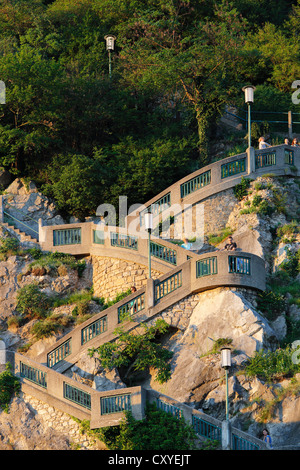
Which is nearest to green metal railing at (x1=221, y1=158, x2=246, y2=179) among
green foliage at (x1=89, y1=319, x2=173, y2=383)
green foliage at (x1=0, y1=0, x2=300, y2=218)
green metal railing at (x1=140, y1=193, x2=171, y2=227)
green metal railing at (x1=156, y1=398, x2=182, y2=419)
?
green metal railing at (x1=140, y1=193, x2=171, y2=227)

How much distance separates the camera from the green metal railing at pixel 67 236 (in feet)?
132

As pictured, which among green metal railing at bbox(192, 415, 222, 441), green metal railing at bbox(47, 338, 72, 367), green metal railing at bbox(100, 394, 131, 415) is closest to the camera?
green metal railing at bbox(192, 415, 222, 441)

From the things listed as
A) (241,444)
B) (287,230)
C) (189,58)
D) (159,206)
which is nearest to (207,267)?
(287,230)

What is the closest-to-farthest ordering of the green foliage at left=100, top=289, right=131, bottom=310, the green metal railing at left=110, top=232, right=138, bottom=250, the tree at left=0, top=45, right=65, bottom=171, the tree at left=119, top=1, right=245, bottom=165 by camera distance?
the green foliage at left=100, top=289, right=131, bottom=310
the green metal railing at left=110, top=232, right=138, bottom=250
the tree at left=0, top=45, right=65, bottom=171
the tree at left=119, top=1, right=245, bottom=165

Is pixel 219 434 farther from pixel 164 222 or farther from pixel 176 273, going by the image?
pixel 164 222

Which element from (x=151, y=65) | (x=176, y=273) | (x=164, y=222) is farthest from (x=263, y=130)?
(x=176, y=273)

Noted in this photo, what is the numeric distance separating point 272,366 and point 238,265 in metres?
3.37

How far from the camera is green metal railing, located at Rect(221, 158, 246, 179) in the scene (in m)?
42.0

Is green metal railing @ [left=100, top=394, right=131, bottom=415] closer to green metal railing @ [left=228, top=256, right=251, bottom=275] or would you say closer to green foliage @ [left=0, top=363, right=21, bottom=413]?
green foliage @ [left=0, top=363, right=21, bottom=413]

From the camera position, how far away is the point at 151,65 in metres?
47.5

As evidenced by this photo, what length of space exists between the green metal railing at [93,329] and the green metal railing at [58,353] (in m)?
0.46

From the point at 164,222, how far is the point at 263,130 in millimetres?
7975

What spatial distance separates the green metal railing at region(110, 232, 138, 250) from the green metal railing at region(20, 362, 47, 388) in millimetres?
5739

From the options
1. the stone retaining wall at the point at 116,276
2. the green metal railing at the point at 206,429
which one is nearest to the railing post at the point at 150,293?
the stone retaining wall at the point at 116,276
